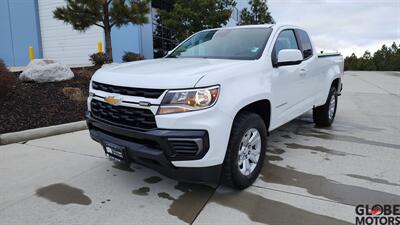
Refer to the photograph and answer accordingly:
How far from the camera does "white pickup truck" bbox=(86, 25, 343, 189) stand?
2.86 meters

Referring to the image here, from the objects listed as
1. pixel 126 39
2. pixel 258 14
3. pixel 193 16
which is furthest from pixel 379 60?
pixel 126 39

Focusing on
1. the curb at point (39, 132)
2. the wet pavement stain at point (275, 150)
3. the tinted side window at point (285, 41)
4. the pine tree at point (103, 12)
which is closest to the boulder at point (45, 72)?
the pine tree at point (103, 12)

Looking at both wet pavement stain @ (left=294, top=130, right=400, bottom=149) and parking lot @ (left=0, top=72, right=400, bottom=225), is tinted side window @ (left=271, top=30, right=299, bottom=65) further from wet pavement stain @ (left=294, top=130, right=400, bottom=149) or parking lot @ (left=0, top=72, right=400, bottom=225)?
wet pavement stain @ (left=294, top=130, right=400, bottom=149)

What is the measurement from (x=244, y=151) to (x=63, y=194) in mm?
1955

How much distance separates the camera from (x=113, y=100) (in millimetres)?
3184

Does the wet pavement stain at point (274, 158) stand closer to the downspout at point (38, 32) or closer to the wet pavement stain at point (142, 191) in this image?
the wet pavement stain at point (142, 191)

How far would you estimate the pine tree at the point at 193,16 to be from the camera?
15.1 metres

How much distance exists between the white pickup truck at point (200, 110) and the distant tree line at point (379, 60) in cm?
3620

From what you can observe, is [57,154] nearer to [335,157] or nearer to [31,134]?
[31,134]

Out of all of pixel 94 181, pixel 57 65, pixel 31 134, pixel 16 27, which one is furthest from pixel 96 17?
pixel 16 27

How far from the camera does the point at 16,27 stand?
18438 millimetres

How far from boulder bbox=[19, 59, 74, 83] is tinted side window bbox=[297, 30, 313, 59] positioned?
607cm

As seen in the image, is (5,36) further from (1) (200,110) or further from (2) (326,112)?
(1) (200,110)

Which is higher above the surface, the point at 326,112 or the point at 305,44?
the point at 305,44
